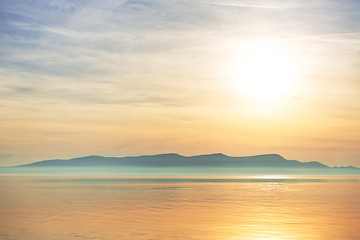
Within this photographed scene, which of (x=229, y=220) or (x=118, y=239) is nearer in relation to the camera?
(x=118, y=239)

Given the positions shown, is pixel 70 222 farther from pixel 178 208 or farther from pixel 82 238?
pixel 178 208

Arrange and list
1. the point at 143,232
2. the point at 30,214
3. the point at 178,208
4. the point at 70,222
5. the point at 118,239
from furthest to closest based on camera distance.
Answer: the point at 178,208, the point at 30,214, the point at 70,222, the point at 143,232, the point at 118,239

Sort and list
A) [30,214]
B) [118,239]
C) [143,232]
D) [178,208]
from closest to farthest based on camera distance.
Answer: [118,239] → [143,232] → [30,214] → [178,208]

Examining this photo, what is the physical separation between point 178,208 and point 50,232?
21.3 metres

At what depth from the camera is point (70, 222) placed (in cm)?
4322

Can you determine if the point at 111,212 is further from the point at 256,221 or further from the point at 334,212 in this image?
the point at 334,212

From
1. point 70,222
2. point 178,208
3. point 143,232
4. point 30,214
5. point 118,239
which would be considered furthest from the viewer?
point 178,208

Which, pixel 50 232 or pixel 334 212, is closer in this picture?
pixel 50 232

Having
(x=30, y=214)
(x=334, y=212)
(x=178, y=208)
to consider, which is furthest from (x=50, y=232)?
(x=334, y=212)

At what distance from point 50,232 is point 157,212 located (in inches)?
642

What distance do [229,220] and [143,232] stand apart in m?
10.2

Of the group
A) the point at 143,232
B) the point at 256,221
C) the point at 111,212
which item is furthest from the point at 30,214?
the point at 256,221

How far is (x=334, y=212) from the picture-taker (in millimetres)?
53344

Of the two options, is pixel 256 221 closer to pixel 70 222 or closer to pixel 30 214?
pixel 70 222
